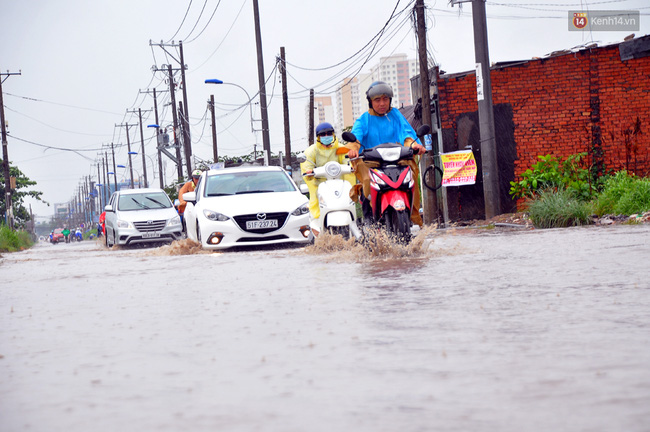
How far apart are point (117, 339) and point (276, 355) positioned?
1.23m

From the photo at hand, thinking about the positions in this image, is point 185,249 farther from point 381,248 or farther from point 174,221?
point 174,221

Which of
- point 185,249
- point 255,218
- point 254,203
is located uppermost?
point 254,203

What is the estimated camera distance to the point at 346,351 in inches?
164

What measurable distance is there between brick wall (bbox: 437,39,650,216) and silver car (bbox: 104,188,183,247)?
26.7 ft

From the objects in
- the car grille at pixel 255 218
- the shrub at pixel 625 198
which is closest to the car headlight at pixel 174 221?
the car grille at pixel 255 218

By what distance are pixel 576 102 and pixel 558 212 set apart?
6941 millimetres

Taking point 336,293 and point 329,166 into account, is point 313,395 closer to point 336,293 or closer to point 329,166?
point 336,293

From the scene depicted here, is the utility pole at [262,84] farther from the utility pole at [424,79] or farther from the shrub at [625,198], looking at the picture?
the shrub at [625,198]

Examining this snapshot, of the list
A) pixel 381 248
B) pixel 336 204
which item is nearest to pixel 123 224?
pixel 336 204

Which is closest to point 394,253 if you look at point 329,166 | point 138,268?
point 329,166

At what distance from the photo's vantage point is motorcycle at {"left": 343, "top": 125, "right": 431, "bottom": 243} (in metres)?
9.21

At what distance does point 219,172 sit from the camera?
590 inches

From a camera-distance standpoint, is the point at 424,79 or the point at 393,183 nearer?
the point at 393,183

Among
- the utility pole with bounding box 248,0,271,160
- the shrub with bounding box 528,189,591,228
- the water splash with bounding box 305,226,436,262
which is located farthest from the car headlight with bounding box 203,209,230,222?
the utility pole with bounding box 248,0,271,160
